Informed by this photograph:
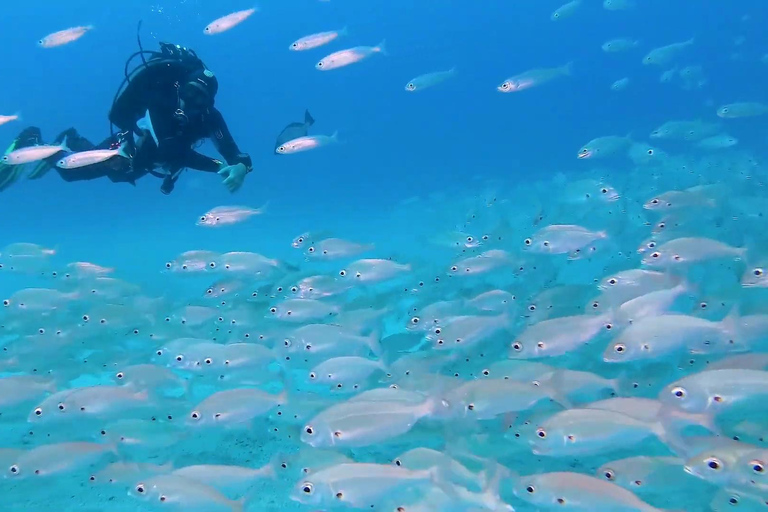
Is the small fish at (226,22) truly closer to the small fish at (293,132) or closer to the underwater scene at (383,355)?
the underwater scene at (383,355)

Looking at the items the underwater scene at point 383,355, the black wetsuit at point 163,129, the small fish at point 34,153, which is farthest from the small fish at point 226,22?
the small fish at point 34,153

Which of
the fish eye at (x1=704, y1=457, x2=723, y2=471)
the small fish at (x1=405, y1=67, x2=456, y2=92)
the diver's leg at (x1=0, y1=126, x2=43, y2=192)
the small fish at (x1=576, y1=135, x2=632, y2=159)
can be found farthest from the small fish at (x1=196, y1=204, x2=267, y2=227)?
the fish eye at (x1=704, y1=457, x2=723, y2=471)

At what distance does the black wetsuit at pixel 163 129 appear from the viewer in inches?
240

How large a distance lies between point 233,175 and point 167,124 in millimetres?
849

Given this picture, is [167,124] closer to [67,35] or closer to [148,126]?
[148,126]

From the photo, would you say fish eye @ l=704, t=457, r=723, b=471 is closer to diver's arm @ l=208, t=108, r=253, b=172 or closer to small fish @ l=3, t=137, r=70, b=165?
diver's arm @ l=208, t=108, r=253, b=172

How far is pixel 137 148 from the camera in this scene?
611 cm

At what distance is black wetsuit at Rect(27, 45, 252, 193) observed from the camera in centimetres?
609

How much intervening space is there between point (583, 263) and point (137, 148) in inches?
293

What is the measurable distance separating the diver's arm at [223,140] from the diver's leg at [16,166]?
254 centimetres

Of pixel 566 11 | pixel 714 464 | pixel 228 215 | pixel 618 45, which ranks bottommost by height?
pixel 618 45

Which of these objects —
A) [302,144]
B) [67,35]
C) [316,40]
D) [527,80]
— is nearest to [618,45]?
[527,80]

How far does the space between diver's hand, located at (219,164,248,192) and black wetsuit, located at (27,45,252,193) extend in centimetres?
36

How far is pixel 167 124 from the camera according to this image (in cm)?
607
